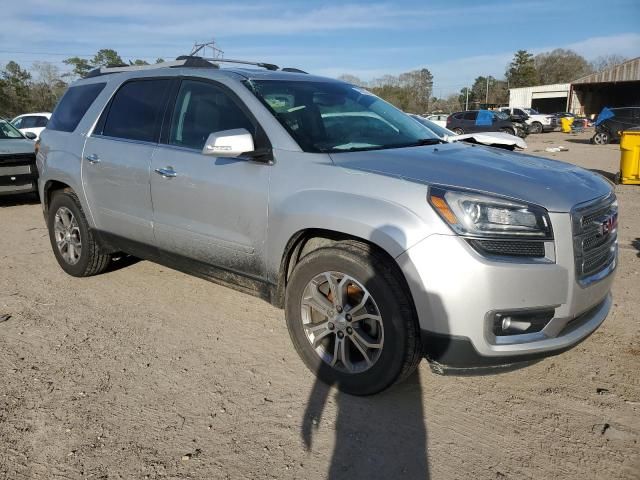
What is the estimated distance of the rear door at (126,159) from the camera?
411 centimetres

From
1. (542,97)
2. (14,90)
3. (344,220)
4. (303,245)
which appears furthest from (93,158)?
(542,97)

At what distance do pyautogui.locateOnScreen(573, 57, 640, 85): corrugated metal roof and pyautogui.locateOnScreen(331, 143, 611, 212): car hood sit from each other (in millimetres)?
45667

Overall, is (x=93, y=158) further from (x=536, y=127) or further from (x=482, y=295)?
(x=536, y=127)

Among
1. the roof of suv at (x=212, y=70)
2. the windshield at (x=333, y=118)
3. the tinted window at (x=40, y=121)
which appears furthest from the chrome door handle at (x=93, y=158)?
the tinted window at (x=40, y=121)

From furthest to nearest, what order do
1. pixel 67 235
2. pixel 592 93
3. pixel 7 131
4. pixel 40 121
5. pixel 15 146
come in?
pixel 592 93, pixel 40 121, pixel 7 131, pixel 15 146, pixel 67 235

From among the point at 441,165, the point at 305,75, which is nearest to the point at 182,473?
the point at 441,165

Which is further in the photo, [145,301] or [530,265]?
[145,301]

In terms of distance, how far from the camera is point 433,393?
10.4 ft

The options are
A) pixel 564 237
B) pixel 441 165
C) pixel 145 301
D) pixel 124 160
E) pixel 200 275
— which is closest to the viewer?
pixel 564 237

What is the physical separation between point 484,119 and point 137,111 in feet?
90.2

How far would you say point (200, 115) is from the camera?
3867 mm

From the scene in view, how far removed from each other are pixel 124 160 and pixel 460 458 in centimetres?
322

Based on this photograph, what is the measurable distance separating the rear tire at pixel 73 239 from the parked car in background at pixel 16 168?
15.5ft

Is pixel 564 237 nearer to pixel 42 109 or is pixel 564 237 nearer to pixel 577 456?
pixel 577 456
